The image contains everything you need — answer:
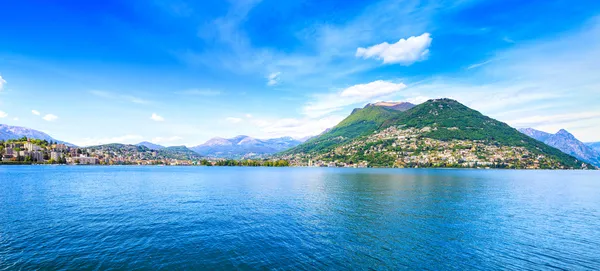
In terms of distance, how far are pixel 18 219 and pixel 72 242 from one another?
17.3 meters

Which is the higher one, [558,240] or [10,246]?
[10,246]

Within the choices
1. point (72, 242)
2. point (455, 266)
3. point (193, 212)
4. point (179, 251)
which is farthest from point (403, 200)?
point (72, 242)

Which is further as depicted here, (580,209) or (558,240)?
(580,209)

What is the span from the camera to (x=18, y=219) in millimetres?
36656

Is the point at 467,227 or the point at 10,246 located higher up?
the point at 10,246

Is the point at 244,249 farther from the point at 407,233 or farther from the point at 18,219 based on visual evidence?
the point at 18,219

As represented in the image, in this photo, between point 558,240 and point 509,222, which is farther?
point 509,222

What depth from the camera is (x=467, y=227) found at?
1517 inches

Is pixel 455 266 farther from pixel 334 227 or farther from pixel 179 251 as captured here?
pixel 179 251

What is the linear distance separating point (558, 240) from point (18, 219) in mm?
70140

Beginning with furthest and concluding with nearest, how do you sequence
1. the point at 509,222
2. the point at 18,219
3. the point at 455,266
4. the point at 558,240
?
the point at 509,222
the point at 18,219
the point at 558,240
the point at 455,266

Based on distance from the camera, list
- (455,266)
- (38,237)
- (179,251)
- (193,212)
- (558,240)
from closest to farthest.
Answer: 1. (455,266)
2. (179,251)
3. (38,237)
4. (558,240)
5. (193,212)

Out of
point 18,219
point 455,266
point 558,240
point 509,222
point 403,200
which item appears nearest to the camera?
point 455,266

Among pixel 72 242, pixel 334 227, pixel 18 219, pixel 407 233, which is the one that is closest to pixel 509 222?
pixel 407 233
